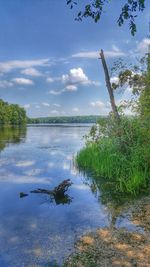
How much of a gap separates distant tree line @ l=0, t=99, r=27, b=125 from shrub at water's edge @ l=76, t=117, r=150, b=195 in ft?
400

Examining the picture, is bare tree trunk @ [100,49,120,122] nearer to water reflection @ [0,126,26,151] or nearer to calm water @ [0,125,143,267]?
calm water @ [0,125,143,267]

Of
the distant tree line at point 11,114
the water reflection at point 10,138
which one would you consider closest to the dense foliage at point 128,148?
the water reflection at point 10,138

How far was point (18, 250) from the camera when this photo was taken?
6.92 meters

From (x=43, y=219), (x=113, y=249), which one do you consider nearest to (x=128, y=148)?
(x=43, y=219)

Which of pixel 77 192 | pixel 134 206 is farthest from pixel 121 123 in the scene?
pixel 134 206

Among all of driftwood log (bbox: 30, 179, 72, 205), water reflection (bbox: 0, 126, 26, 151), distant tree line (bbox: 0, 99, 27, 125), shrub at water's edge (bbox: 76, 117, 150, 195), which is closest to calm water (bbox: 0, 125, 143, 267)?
driftwood log (bbox: 30, 179, 72, 205)

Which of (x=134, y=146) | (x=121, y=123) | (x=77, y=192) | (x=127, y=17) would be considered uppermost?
(x=127, y=17)

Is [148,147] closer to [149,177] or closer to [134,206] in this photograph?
[149,177]

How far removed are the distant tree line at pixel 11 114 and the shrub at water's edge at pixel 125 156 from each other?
121943mm

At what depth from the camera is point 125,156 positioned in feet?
47.6

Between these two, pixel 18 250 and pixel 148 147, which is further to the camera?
pixel 148 147

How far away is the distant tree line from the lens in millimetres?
136500

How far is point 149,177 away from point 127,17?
9274 millimetres

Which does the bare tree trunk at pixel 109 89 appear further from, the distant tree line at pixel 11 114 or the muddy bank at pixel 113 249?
the distant tree line at pixel 11 114
